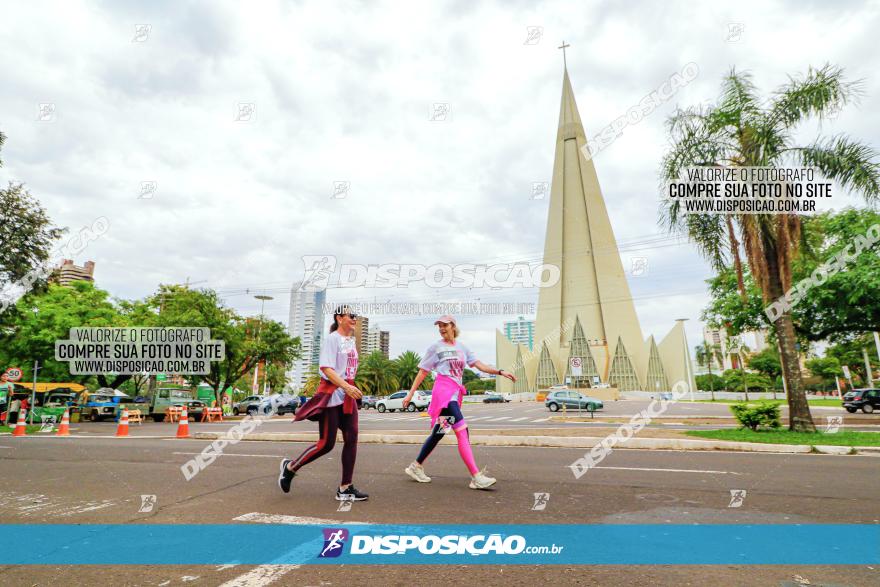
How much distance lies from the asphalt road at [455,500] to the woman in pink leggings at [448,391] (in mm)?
230

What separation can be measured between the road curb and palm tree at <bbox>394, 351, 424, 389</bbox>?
181ft

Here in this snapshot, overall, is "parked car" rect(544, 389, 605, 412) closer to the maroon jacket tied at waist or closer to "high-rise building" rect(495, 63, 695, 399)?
the maroon jacket tied at waist

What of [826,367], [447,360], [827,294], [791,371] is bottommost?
[826,367]

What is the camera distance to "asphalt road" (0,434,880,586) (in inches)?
108

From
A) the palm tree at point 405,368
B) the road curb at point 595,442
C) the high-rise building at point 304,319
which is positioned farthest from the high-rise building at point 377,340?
the road curb at point 595,442

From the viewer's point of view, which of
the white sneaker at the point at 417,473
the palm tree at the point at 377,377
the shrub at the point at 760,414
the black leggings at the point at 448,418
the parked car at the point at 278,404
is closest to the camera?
the black leggings at the point at 448,418

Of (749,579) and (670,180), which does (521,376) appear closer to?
(670,180)

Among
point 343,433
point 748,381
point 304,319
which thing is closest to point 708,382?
point 748,381

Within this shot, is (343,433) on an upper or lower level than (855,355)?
lower

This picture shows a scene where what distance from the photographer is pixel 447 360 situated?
17.6 ft

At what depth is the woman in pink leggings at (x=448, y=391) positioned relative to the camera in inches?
202

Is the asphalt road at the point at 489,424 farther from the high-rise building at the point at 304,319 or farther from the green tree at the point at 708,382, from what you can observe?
the green tree at the point at 708,382

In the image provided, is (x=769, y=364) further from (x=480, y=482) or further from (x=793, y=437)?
(x=480, y=482)

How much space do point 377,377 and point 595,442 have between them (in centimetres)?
5669
